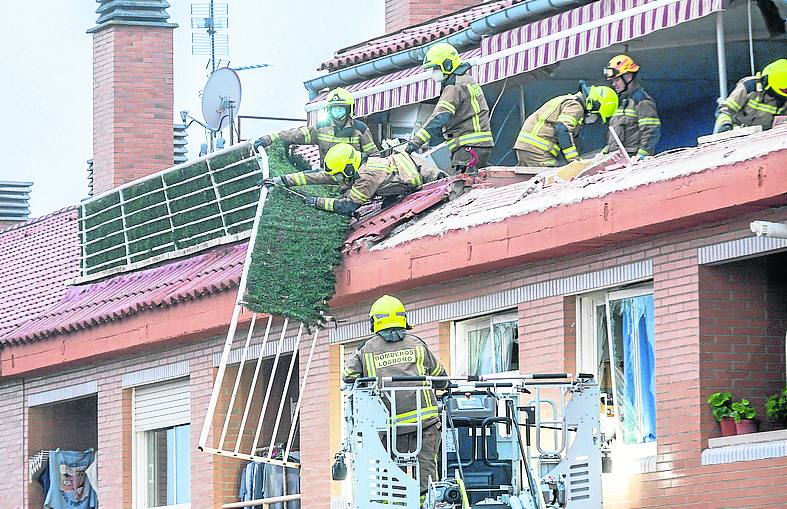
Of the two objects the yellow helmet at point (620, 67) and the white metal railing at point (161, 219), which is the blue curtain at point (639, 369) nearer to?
the yellow helmet at point (620, 67)

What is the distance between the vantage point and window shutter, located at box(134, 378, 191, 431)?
23156mm

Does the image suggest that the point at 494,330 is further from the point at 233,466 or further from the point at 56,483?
the point at 56,483

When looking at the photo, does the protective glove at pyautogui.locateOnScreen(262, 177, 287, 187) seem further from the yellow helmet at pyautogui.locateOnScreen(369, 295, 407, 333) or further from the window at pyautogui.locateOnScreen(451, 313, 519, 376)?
the yellow helmet at pyautogui.locateOnScreen(369, 295, 407, 333)

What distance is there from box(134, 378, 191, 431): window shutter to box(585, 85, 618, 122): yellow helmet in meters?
6.62

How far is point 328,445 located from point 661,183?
605cm

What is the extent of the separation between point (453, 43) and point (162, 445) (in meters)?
6.27

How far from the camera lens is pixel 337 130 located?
66.8 ft

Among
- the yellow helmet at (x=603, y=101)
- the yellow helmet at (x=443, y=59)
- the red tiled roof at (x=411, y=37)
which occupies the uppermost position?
the red tiled roof at (x=411, y=37)

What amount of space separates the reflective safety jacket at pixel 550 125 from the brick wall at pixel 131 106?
542 inches

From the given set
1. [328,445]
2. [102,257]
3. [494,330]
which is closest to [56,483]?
[102,257]

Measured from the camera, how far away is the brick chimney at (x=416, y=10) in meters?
27.6

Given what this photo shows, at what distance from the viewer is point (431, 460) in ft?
48.1

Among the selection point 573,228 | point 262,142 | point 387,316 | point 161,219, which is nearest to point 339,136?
point 262,142

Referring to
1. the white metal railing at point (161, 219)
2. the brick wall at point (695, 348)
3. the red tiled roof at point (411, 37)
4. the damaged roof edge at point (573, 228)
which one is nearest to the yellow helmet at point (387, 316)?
the damaged roof edge at point (573, 228)
